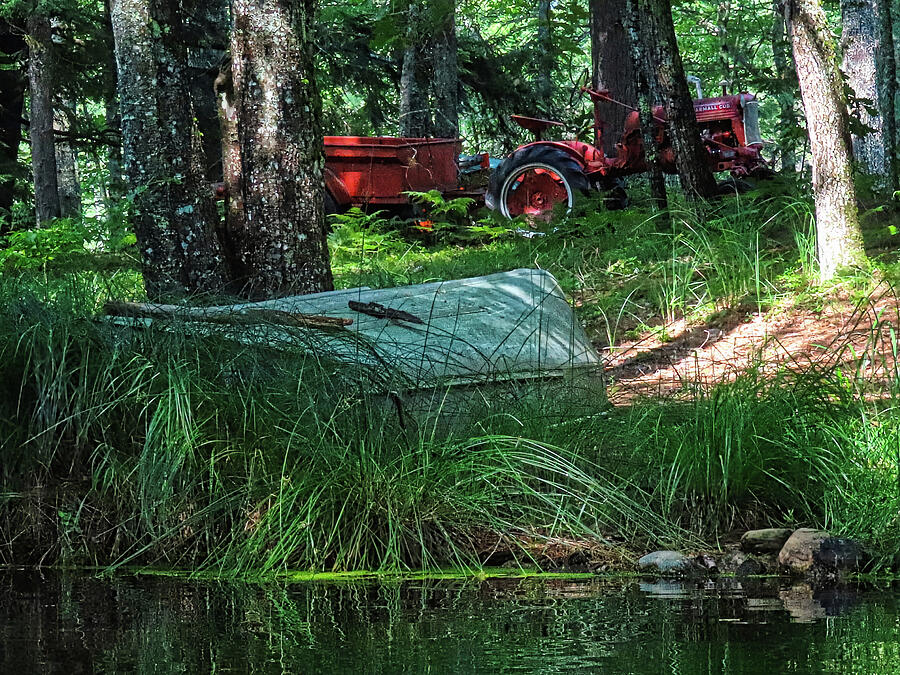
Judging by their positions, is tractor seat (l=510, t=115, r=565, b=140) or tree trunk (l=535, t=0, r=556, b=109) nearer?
tractor seat (l=510, t=115, r=565, b=140)

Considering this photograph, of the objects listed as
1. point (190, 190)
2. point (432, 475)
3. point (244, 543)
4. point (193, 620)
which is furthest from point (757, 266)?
point (193, 620)

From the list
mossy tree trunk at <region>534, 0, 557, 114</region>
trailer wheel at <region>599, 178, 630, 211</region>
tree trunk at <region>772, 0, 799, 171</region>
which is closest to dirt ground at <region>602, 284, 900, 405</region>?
tree trunk at <region>772, 0, 799, 171</region>

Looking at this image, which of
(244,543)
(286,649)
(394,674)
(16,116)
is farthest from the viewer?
(16,116)

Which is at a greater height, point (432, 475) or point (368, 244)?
point (368, 244)

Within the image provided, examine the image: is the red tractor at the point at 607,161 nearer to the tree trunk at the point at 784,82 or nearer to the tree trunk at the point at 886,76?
the tree trunk at the point at 784,82

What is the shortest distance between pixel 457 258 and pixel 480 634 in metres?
6.89

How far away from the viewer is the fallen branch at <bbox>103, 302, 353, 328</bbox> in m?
3.95

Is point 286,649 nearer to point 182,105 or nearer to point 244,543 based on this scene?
point 244,543

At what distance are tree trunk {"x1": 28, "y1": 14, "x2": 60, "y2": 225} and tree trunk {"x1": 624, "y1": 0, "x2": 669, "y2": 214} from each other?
6658mm

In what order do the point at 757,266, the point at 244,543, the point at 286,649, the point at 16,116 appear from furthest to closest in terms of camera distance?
1. the point at 16,116
2. the point at 757,266
3. the point at 244,543
4. the point at 286,649

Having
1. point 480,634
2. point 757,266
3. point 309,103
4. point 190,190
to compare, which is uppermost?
point 309,103

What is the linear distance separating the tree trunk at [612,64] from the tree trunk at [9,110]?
23.6 ft

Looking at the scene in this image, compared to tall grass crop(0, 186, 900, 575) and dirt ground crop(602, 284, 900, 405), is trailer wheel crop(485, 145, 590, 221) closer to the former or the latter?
dirt ground crop(602, 284, 900, 405)

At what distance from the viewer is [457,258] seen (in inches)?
359
